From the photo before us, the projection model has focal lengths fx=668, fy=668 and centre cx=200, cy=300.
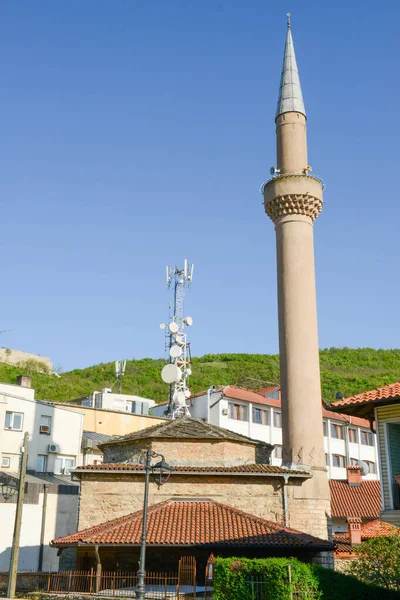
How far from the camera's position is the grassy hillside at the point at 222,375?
232 ft

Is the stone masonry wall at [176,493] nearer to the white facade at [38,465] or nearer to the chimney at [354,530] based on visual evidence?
the chimney at [354,530]

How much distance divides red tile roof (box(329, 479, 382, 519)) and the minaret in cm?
1247

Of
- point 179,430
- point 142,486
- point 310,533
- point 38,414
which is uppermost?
point 38,414

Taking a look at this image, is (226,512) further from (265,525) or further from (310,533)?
(310,533)

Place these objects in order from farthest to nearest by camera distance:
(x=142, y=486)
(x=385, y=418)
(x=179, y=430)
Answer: (x=179, y=430) < (x=142, y=486) < (x=385, y=418)

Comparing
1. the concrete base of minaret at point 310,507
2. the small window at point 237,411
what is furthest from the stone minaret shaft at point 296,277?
the small window at point 237,411

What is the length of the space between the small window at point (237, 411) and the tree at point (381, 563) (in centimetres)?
2358

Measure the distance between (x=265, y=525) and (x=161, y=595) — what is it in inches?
181

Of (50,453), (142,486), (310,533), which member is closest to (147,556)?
(142,486)

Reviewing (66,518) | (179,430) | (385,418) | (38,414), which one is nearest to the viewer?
(385,418)

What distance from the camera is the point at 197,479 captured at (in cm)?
2548

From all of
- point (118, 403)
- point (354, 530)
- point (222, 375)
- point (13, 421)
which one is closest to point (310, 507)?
point (354, 530)

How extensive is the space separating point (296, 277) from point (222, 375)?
5365cm

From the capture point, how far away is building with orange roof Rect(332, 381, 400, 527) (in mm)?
16844
